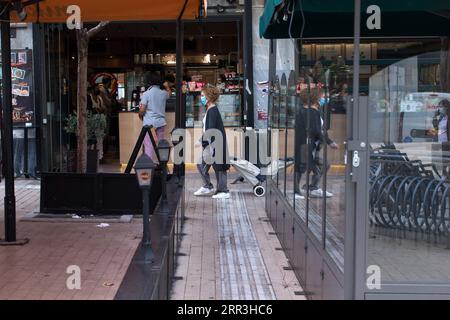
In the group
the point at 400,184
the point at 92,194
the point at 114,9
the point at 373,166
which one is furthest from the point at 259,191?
the point at 373,166

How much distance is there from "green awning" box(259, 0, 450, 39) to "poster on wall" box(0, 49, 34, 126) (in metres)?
6.00

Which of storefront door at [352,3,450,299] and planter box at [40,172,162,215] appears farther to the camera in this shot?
planter box at [40,172,162,215]

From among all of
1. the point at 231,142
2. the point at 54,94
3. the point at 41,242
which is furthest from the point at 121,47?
the point at 41,242

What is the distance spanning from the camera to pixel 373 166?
12.1 feet

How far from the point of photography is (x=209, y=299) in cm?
503

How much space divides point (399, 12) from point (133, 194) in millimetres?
3965

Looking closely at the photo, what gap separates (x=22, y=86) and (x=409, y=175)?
29.9 feet

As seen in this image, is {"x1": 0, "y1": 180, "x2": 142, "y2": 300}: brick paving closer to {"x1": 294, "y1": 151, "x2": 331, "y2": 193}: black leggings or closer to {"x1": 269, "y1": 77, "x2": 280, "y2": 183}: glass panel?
{"x1": 294, "y1": 151, "x2": 331, "y2": 193}: black leggings

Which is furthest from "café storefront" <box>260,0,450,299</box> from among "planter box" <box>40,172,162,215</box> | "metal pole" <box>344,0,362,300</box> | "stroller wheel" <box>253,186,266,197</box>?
"stroller wheel" <box>253,186,266,197</box>

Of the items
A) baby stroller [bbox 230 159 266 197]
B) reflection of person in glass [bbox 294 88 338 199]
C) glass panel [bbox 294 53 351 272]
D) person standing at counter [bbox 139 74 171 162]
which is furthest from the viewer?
baby stroller [bbox 230 159 266 197]

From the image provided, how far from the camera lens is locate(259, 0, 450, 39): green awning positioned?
630cm

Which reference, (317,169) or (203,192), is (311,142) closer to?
(317,169)

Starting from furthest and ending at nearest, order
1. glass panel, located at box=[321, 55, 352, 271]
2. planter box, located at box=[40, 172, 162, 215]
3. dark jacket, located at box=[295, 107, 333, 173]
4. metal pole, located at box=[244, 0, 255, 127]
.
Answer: metal pole, located at box=[244, 0, 255, 127] → planter box, located at box=[40, 172, 162, 215] → dark jacket, located at box=[295, 107, 333, 173] → glass panel, located at box=[321, 55, 352, 271]

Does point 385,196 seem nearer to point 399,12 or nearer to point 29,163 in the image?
point 399,12
